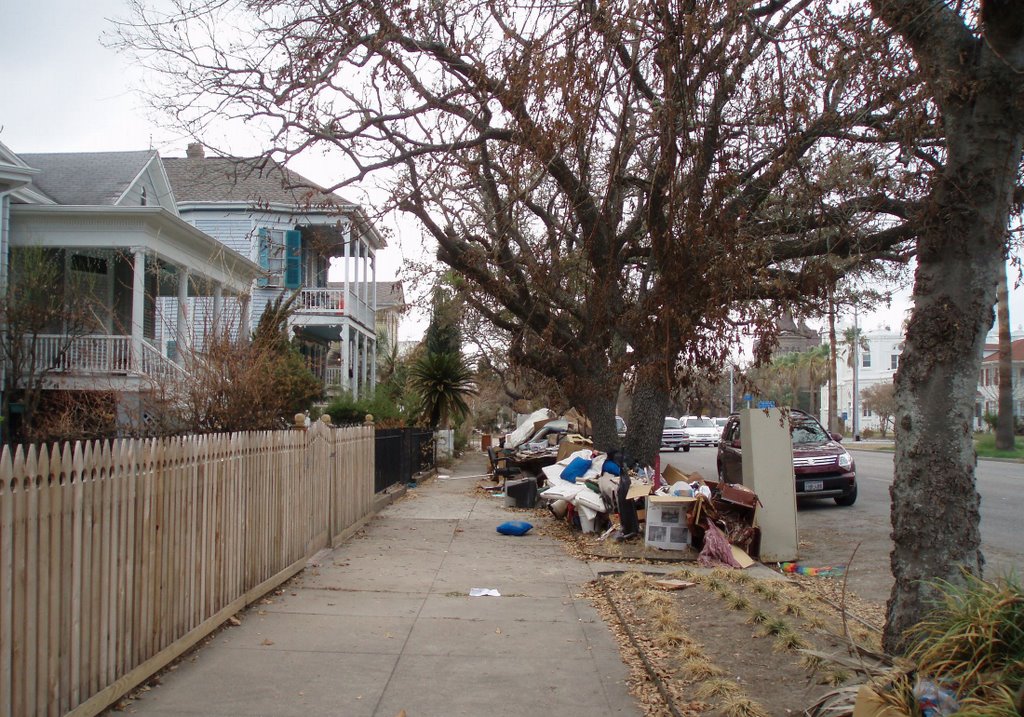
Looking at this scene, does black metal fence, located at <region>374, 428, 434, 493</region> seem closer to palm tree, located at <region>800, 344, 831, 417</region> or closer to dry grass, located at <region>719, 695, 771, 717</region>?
dry grass, located at <region>719, 695, 771, 717</region>

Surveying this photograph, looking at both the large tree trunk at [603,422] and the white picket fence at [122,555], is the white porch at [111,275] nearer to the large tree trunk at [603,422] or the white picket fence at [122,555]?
the large tree trunk at [603,422]

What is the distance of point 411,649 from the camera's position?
21.6ft

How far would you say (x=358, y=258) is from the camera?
29.9 metres

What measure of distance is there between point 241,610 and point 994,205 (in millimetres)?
6384

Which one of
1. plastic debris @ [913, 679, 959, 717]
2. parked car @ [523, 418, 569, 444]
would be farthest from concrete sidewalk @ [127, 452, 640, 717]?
parked car @ [523, 418, 569, 444]

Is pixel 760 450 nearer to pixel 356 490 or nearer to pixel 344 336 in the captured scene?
pixel 356 490

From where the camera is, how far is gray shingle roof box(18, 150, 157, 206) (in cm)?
1919

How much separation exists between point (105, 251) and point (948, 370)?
730 inches

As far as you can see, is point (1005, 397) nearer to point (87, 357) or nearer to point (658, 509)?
point (658, 509)

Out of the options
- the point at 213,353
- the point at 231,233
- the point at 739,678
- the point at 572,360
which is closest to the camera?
the point at 739,678

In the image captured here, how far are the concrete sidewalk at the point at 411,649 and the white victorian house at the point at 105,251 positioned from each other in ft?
22.3

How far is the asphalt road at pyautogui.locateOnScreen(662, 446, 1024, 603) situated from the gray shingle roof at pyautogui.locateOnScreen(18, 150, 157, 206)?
15642mm

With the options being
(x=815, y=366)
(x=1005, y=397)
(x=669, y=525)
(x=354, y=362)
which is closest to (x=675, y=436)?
(x=1005, y=397)

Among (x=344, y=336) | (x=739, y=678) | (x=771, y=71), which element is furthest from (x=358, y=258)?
(x=739, y=678)
